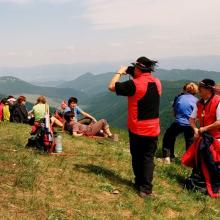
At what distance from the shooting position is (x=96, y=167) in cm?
1184

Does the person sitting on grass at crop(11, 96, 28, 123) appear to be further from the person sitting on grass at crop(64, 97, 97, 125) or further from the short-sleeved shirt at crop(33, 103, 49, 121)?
the person sitting on grass at crop(64, 97, 97, 125)

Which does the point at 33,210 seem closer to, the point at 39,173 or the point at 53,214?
the point at 53,214

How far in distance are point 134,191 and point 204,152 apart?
225 centimetres

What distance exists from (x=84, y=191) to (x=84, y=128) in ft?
33.0

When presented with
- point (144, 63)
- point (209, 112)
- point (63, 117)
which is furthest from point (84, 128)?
point (144, 63)

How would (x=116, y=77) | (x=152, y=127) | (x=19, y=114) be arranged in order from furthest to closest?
(x=19, y=114), (x=152, y=127), (x=116, y=77)

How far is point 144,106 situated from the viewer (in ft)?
Answer: 31.6

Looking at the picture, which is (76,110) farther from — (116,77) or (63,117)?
(116,77)

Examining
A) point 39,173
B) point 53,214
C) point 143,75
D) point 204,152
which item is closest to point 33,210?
point 53,214

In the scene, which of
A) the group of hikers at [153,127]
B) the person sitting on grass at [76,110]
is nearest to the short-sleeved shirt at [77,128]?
the person sitting on grass at [76,110]

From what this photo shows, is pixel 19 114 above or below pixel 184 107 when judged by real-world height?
below

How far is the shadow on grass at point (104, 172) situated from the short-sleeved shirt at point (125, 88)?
2.68 meters

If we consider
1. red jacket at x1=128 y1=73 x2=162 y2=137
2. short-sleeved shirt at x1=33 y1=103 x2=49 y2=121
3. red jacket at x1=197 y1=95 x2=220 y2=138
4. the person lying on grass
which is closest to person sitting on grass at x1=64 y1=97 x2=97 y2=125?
the person lying on grass

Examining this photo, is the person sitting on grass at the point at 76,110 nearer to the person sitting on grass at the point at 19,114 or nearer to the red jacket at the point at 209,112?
the person sitting on grass at the point at 19,114
